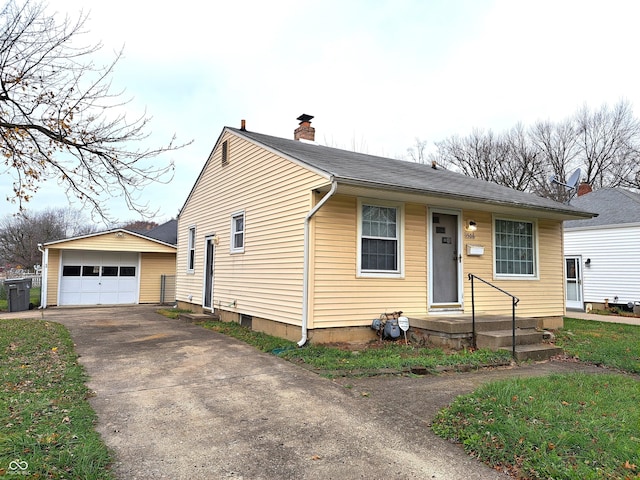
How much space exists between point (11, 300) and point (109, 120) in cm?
1225

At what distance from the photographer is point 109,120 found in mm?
5938

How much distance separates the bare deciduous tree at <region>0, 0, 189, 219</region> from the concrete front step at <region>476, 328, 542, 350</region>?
225 inches

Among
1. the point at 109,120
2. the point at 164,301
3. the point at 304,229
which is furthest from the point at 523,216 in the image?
the point at 164,301

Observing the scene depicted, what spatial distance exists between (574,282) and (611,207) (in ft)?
10.3

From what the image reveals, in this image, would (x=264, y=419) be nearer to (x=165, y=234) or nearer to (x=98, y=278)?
(x=98, y=278)

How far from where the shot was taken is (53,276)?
15938 millimetres

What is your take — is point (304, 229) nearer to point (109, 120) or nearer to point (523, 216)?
point (109, 120)

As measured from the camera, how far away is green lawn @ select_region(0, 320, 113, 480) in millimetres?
2678

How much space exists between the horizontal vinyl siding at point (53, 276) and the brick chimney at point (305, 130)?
36.3 feet

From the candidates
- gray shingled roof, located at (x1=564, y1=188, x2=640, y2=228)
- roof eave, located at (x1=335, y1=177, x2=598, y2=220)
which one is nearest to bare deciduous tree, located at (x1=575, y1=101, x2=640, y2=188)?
gray shingled roof, located at (x1=564, y1=188, x2=640, y2=228)

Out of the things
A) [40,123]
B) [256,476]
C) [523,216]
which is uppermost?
[40,123]

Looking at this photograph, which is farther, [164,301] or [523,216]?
[164,301]

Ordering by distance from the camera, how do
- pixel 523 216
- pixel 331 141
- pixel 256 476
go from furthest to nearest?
pixel 331 141
pixel 523 216
pixel 256 476

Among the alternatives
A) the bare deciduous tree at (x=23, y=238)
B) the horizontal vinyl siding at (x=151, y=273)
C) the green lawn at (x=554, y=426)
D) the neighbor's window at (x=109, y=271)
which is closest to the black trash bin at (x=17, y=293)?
the neighbor's window at (x=109, y=271)
